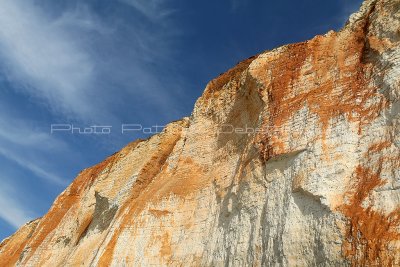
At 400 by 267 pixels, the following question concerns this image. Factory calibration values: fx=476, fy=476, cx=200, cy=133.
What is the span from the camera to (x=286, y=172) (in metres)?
13.3

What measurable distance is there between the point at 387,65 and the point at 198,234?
8167mm

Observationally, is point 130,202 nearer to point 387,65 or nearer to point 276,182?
point 276,182

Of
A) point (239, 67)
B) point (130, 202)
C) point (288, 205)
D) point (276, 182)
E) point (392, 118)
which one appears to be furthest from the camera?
point (239, 67)

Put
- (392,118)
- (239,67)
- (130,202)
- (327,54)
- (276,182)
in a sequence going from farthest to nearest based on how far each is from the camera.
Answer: (239,67) → (130,202) → (327,54) → (276,182) → (392,118)

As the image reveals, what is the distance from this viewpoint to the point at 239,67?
72.0ft

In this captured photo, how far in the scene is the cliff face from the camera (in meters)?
11.0

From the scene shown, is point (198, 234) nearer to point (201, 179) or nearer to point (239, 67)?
point (201, 179)

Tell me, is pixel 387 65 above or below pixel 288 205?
above

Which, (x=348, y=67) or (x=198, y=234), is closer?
(x=348, y=67)

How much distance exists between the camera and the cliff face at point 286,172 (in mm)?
11023

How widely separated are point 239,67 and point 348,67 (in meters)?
8.17

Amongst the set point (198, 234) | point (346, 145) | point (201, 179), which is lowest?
point (198, 234)

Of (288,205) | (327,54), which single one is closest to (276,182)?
(288,205)

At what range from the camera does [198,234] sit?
1634cm
